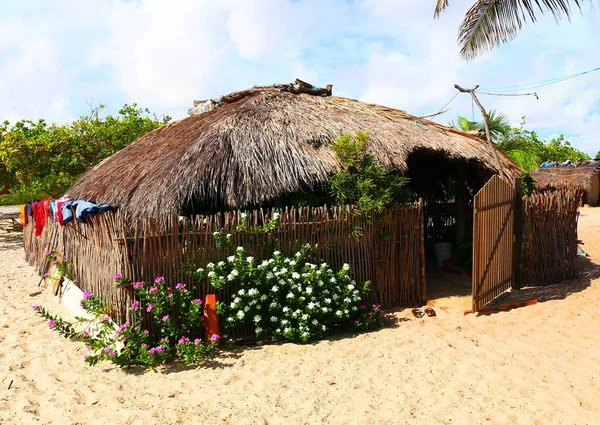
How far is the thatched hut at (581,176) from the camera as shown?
2056 cm

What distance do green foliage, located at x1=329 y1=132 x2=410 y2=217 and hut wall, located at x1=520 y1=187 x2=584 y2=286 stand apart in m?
2.32

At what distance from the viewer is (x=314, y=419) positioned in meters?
3.63

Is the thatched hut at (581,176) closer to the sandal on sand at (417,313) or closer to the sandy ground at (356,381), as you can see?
the sandal on sand at (417,313)

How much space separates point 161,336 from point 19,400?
1331mm

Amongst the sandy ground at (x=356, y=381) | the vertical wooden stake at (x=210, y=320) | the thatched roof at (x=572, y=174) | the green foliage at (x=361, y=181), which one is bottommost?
the sandy ground at (x=356, y=381)

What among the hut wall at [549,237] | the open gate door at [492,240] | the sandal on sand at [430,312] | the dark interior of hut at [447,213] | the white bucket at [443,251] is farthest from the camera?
the white bucket at [443,251]

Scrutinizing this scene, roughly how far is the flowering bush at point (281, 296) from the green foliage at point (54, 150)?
35.1 feet

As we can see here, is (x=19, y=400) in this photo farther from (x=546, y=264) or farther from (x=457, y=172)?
(x=457, y=172)

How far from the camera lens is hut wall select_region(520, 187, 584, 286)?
280 inches

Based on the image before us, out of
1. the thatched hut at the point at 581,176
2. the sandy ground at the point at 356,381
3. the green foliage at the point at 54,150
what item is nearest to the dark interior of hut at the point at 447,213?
the sandy ground at the point at 356,381

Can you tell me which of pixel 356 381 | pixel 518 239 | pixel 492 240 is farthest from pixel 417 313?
pixel 518 239

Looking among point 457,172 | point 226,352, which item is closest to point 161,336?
point 226,352

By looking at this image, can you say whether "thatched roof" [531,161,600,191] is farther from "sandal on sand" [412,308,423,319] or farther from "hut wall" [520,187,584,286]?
"sandal on sand" [412,308,423,319]

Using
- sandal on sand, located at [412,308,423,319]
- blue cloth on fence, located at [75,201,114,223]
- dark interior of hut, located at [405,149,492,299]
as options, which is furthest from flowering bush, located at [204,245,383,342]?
dark interior of hut, located at [405,149,492,299]
